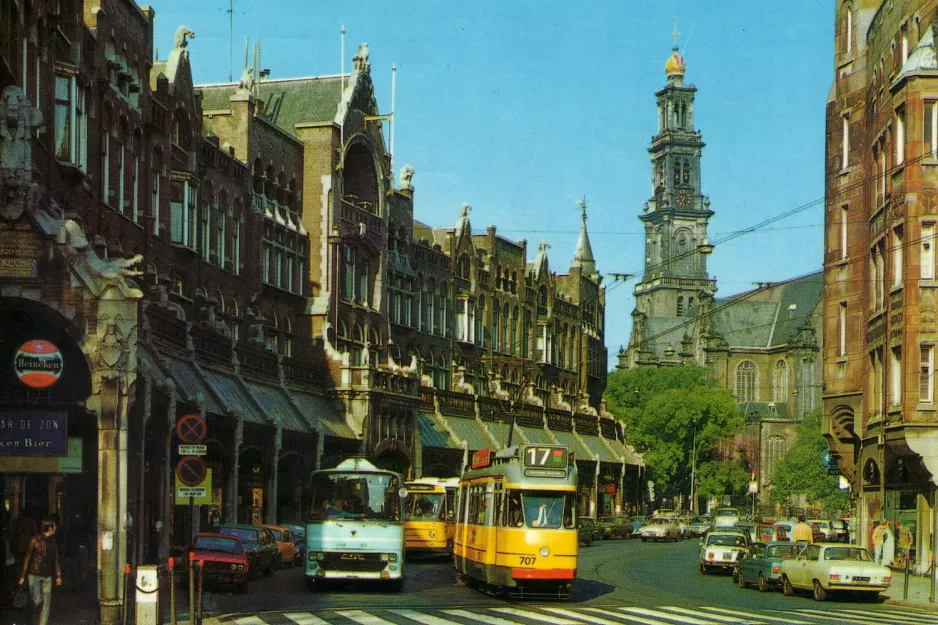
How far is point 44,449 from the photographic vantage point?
27.2 metres

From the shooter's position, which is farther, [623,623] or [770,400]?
[770,400]

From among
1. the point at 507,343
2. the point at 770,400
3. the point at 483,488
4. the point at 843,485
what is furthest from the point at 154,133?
the point at 770,400

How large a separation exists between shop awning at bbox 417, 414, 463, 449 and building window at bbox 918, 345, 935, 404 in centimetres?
2918

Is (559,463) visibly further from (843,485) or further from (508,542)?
(843,485)

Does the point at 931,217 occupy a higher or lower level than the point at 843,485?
higher

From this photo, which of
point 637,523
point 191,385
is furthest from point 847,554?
point 637,523

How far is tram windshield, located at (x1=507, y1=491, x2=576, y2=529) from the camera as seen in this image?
31797mm

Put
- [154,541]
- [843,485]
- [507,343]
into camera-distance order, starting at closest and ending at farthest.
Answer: [154,541], [843,485], [507,343]

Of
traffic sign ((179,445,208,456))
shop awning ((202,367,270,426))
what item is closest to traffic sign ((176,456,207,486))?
traffic sign ((179,445,208,456))

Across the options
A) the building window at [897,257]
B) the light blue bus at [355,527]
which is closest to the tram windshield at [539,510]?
the light blue bus at [355,527]

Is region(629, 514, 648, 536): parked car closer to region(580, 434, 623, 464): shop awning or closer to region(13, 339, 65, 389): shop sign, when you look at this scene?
region(580, 434, 623, 464): shop awning

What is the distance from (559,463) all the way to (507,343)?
189 feet

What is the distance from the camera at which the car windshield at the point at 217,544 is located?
33.6m

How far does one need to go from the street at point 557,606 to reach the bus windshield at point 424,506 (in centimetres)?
773
